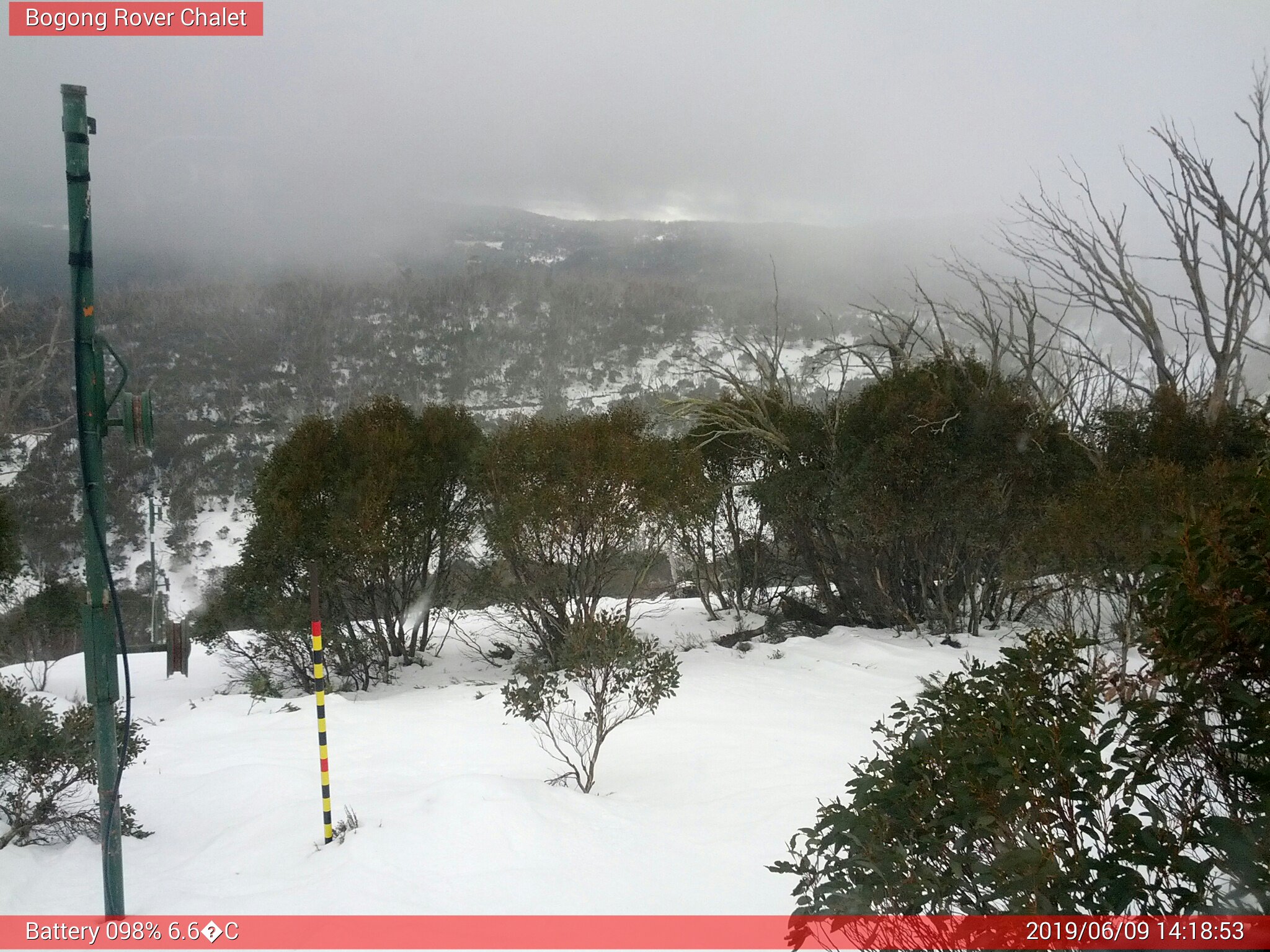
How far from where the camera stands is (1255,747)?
1.51 meters

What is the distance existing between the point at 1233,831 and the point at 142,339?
139 feet

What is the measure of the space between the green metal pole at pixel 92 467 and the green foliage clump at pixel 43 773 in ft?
3.24

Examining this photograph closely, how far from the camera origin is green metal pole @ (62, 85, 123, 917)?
135 inches

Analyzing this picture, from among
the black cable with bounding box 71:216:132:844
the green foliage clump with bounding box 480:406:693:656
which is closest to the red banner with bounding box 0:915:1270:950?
the black cable with bounding box 71:216:132:844

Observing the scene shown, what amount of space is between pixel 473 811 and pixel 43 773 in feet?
7.81

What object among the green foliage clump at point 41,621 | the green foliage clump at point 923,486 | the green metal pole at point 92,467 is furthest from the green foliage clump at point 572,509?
the green foliage clump at point 41,621

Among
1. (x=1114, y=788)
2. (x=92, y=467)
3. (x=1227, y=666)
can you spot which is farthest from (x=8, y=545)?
(x=1227, y=666)

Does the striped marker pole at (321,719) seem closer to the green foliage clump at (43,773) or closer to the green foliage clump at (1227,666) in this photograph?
the green foliage clump at (43,773)

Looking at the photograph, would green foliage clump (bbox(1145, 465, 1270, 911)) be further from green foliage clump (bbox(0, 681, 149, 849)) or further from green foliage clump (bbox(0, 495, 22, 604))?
green foliage clump (bbox(0, 495, 22, 604))

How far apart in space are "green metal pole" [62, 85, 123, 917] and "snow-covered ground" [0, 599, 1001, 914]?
25.1 inches

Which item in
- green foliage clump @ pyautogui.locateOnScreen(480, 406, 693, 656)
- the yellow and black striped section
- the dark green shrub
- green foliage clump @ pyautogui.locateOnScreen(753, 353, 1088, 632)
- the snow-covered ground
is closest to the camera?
the dark green shrub

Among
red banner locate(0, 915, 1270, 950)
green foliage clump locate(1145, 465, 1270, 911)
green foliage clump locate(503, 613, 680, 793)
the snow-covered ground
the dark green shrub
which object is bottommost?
the snow-covered ground

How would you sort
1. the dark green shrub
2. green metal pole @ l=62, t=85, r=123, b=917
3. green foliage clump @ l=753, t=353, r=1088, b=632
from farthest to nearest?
green foliage clump @ l=753, t=353, r=1088, b=632
green metal pole @ l=62, t=85, r=123, b=917
the dark green shrub

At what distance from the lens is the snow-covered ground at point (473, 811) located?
151 inches
